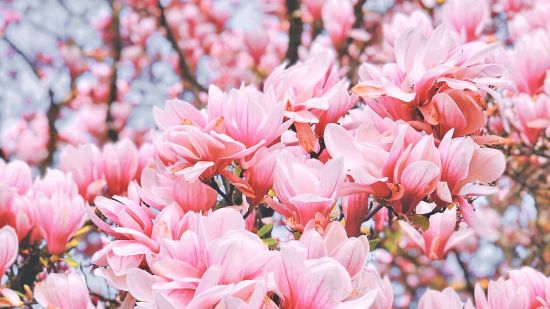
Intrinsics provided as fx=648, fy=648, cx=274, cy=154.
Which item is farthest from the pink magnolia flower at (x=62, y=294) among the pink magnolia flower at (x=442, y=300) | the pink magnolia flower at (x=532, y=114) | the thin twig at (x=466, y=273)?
the thin twig at (x=466, y=273)

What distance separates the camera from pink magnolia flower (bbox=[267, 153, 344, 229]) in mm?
1215

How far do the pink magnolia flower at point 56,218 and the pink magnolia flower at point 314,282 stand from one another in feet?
3.23

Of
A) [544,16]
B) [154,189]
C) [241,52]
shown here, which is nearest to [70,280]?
[154,189]

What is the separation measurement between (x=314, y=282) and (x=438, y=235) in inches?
29.5

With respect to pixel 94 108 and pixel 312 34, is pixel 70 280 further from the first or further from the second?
pixel 94 108

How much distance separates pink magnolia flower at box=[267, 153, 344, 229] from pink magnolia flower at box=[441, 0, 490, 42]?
4.35 ft

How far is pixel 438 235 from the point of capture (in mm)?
1707

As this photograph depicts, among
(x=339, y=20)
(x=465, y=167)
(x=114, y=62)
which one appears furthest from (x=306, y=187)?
(x=114, y=62)

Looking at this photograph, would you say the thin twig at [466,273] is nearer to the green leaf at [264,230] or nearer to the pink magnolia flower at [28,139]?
the green leaf at [264,230]

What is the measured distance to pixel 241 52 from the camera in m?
6.38

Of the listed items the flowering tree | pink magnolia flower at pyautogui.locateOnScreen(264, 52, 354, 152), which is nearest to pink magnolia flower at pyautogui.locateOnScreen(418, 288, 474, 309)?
the flowering tree

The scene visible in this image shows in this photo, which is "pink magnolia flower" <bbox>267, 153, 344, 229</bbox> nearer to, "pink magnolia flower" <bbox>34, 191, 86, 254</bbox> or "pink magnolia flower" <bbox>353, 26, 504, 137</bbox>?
"pink magnolia flower" <bbox>353, 26, 504, 137</bbox>

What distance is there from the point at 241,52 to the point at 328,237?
5.33 metres

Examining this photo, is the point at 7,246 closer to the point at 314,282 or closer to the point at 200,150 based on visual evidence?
the point at 200,150
